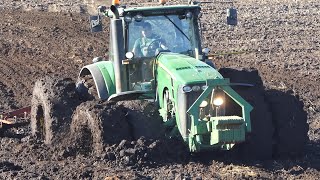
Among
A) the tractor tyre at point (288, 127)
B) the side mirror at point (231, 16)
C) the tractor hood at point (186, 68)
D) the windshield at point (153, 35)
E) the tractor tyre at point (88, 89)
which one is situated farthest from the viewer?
the tractor tyre at point (88, 89)

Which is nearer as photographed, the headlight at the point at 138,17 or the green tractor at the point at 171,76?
the green tractor at the point at 171,76

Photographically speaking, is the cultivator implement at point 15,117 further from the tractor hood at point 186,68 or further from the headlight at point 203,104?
the headlight at point 203,104

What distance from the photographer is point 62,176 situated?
904 cm

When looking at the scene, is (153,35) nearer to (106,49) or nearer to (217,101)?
(217,101)

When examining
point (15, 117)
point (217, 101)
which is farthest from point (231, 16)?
point (15, 117)

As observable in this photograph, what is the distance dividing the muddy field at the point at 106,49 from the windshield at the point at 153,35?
0.98 metres

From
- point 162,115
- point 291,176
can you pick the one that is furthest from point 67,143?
point 291,176

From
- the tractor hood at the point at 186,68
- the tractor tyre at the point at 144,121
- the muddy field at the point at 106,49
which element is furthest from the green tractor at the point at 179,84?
the muddy field at the point at 106,49

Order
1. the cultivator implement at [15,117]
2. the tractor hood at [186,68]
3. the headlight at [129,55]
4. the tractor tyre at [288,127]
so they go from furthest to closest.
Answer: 1. the cultivator implement at [15,117]
2. the headlight at [129,55]
3. the tractor tyre at [288,127]
4. the tractor hood at [186,68]

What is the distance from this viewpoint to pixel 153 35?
428 inches

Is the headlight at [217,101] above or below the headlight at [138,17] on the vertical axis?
below

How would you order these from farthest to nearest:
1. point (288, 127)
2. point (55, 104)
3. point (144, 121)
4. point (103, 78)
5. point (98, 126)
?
point (103, 78) < point (55, 104) < point (288, 127) < point (144, 121) < point (98, 126)

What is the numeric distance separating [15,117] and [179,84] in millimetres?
3945

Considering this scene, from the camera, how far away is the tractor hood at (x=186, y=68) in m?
9.66
